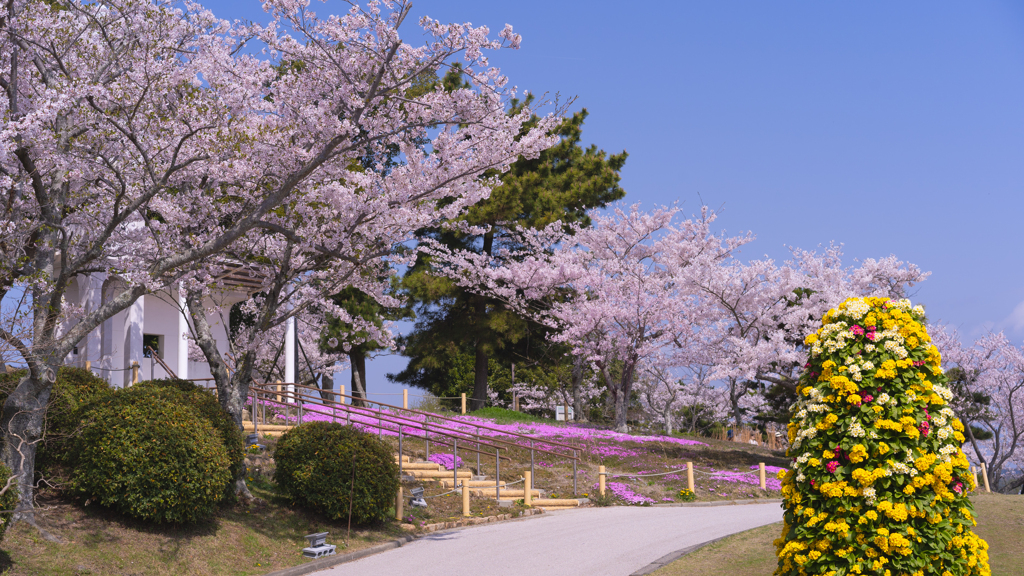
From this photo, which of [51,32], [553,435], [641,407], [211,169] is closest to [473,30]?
[211,169]

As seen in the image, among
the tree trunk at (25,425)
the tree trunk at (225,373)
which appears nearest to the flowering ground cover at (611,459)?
the tree trunk at (225,373)

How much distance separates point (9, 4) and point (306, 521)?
8271mm

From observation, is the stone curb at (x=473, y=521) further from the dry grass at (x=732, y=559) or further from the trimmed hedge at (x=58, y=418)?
the trimmed hedge at (x=58, y=418)

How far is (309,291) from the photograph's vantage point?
47.2 ft

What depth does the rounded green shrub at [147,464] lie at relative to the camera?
32.3 feet

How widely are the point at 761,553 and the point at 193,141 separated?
9.84 m

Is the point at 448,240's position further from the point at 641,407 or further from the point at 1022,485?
the point at 1022,485

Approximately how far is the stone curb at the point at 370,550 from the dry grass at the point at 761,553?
437 cm

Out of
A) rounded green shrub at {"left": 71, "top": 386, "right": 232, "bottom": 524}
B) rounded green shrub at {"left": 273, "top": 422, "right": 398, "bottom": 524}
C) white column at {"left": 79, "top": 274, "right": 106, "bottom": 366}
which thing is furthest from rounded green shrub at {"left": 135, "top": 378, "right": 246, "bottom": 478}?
white column at {"left": 79, "top": 274, "right": 106, "bottom": 366}

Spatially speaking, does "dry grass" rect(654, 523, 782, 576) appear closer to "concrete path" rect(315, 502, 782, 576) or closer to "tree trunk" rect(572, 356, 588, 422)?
"concrete path" rect(315, 502, 782, 576)

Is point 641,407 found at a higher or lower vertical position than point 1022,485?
higher

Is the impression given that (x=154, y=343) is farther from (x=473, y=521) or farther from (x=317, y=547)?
(x=317, y=547)

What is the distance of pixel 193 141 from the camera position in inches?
449

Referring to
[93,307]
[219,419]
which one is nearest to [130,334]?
[93,307]
